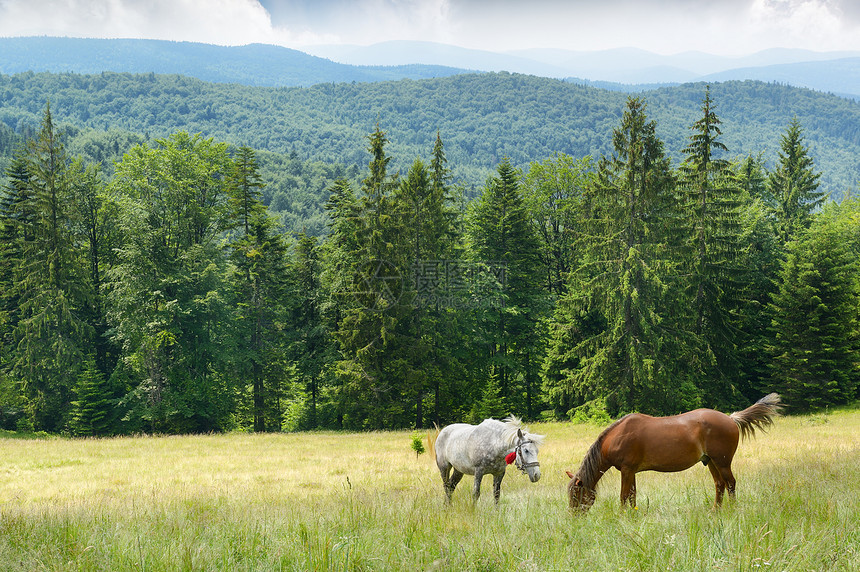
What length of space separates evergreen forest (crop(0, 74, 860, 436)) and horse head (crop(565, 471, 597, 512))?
71.2ft

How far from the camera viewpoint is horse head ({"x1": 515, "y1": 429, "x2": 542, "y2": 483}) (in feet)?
26.4

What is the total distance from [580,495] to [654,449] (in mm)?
1199

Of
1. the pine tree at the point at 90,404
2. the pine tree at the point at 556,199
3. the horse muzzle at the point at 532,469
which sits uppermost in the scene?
the pine tree at the point at 556,199

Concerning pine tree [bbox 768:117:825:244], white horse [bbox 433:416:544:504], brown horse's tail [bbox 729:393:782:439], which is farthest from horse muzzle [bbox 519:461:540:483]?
pine tree [bbox 768:117:825:244]

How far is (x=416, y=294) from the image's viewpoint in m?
33.4

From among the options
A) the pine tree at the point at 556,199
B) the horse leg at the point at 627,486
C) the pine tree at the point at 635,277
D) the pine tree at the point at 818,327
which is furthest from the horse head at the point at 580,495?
the pine tree at the point at 556,199

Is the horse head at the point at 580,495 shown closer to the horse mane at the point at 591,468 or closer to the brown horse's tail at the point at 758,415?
the horse mane at the point at 591,468

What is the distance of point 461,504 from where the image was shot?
27.9 ft

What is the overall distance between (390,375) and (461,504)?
83.6ft

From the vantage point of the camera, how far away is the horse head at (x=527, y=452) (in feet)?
26.4

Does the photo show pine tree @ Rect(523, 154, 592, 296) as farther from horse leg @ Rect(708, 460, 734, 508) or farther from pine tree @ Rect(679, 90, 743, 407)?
horse leg @ Rect(708, 460, 734, 508)

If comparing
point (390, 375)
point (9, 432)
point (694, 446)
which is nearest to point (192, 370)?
point (9, 432)

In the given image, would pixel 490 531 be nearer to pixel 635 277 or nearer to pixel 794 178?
pixel 635 277

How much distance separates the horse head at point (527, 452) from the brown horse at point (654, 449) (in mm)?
509
